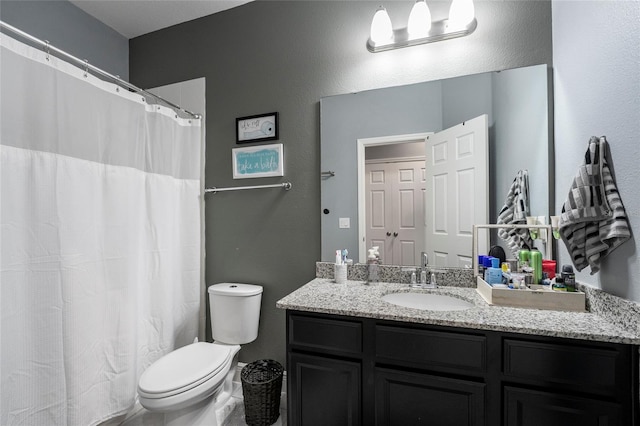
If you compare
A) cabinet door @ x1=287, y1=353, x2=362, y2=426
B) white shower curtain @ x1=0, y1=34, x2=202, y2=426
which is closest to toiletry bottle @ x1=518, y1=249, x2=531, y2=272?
cabinet door @ x1=287, y1=353, x2=362, y2=426

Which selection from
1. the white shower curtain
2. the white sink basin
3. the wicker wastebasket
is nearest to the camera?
the white shower curtain

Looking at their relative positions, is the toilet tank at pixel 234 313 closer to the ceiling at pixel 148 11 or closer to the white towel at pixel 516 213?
the white towel at pixel 516 213

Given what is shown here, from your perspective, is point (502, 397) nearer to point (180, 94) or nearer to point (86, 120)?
point (86, 120)

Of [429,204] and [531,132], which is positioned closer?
[531,132]

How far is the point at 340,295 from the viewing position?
1.41 m

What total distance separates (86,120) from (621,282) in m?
2.34

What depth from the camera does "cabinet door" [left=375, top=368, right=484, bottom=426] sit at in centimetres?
105

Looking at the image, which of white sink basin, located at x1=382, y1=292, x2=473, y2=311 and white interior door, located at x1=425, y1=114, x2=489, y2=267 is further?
white interior door, located at x1=425, y1=114, x2=489, y2=267

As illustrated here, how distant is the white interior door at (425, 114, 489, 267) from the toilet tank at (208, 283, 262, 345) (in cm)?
113

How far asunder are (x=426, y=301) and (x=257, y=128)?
4.93 feet

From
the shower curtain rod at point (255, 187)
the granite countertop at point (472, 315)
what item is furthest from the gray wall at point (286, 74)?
the granite countertop at point (472, 315)

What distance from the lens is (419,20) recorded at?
1.54 metres

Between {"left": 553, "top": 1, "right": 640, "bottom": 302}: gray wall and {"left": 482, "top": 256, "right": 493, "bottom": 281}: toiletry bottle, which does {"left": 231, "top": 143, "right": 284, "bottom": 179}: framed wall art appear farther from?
{"left": 553, "top": 1, "right": 640, "bottom": 302}: gray wall

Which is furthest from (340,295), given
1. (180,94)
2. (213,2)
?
(213,2)
